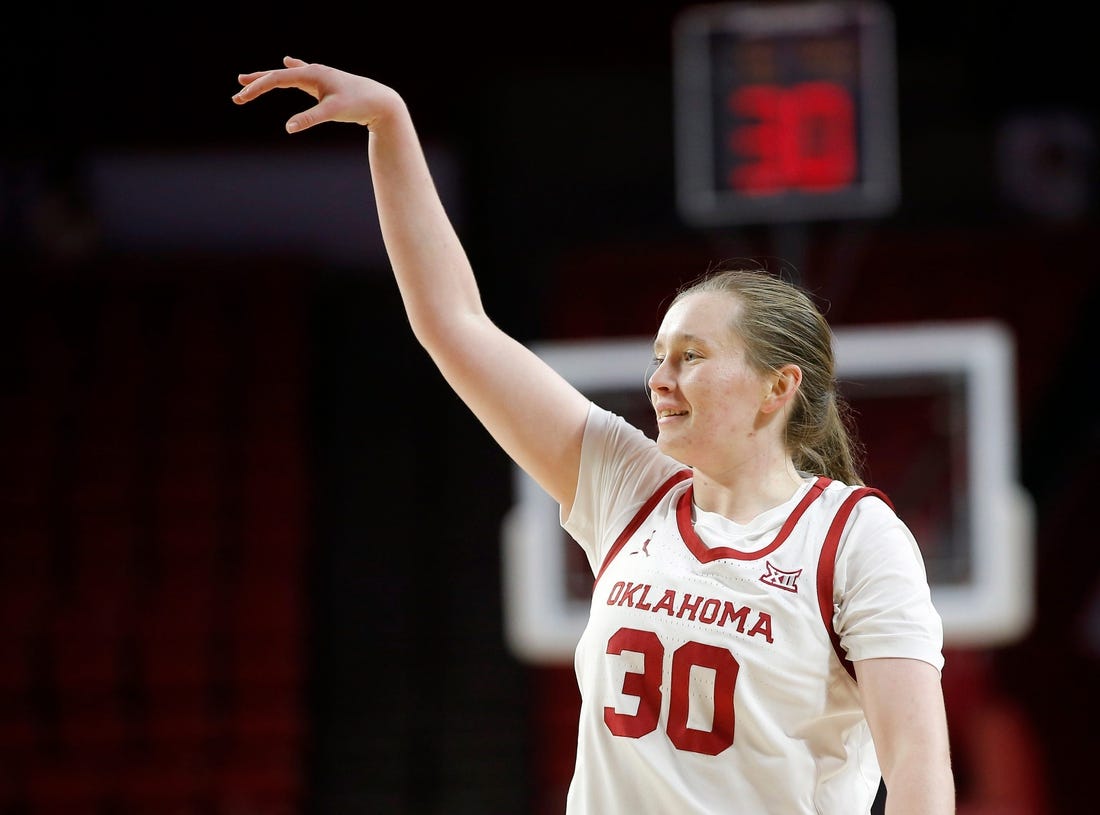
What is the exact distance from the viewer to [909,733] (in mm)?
1697

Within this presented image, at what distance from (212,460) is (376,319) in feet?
5.49

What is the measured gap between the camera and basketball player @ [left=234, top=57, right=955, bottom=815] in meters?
1.78

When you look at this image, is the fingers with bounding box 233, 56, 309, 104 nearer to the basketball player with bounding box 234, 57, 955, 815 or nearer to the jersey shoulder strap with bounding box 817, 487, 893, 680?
the basketball player with bounding box 234, 57, 955, 815

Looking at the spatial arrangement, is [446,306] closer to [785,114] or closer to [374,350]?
[785,114]

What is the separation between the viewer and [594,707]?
6.15 feet

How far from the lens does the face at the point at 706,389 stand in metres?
1.93

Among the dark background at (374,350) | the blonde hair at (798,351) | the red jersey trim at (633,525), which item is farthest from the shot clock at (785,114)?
the red jersey trim at (633,525)

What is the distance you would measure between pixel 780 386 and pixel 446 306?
0.49 metres

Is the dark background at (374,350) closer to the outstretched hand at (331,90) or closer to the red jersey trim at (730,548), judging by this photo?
the red jersey trim at (730,548)

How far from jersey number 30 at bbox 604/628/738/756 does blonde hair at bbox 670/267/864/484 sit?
38 centimetres

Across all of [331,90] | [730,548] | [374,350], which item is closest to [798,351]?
[730,548]

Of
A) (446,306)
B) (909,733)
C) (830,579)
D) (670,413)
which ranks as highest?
(446,306)

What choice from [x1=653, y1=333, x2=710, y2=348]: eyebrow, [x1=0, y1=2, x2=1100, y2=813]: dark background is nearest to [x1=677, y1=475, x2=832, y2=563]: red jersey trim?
[x1=653, y1=333, x2=710, y2=348]: eyebrow

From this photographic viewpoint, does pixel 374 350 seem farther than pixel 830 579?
Yes
